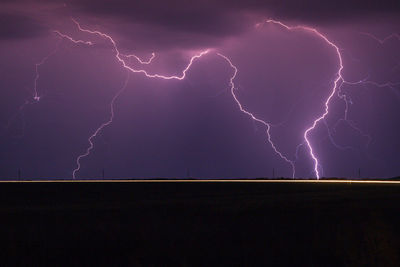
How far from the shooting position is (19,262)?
8.00 m

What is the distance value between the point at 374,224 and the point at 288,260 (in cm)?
377

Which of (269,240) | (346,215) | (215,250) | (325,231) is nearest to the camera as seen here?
(215,250)

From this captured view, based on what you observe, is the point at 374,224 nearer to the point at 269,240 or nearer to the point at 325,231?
the point at 325,231

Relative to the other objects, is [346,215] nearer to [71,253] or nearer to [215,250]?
[215,250]

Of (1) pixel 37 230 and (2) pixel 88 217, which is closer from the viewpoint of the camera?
(1) pixel 37 230

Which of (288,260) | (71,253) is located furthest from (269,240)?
(71,253)

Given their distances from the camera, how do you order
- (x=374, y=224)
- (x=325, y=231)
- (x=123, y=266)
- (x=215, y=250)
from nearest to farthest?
(x=123, y=266), (x=215, y=250), (x=325, y=231), (x=374, y=224)

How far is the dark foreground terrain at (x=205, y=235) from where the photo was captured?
8102 mm

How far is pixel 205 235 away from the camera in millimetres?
10383

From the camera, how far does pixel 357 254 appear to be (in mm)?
8094

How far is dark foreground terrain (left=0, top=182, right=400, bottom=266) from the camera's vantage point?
810 cm

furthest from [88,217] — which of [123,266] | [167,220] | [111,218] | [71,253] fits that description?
[123,266]

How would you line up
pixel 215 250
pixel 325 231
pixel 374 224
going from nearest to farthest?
pixel 215 250
pixel 325 231
pixel 374 224

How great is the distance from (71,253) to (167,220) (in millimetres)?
4073
